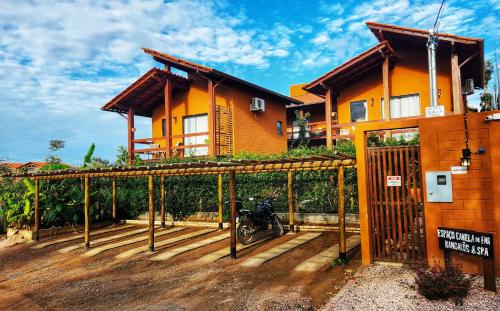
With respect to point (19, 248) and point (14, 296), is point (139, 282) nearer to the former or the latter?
point (14, 296)

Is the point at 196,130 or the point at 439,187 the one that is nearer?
the point at 439,187

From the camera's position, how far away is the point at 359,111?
17641 millimetres

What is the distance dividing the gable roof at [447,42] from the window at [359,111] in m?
3.09

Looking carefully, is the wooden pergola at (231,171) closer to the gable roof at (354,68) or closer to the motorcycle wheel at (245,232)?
the motorcycle wheel at (245,232)

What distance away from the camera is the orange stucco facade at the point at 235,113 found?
61.0ft

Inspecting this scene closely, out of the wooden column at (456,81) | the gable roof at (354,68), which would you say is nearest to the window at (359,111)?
the gable roof at (354,68)

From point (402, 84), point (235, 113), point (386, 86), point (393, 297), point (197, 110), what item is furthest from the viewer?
point (197, 110)

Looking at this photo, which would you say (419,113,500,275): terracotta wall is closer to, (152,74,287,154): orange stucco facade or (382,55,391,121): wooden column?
(382,55,391,121): wooden column

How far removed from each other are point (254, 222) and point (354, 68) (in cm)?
1025

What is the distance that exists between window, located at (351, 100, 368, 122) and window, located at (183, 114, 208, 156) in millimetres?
7903

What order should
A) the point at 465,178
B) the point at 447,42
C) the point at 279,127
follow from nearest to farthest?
the point at 465,178 < the point at 447,42 < the point at 279,127

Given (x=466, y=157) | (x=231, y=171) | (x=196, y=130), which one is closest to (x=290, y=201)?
(x=231, y=171)

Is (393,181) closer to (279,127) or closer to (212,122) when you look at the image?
(212,122)

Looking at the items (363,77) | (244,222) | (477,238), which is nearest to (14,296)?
(244,222)
